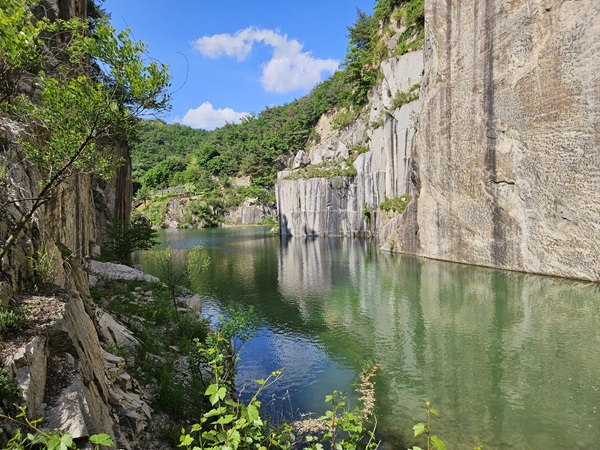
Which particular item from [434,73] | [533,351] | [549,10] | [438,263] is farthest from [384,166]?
[533,351]

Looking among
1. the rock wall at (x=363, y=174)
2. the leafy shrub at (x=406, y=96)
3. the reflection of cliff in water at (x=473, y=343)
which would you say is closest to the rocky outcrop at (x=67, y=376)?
the reflection of cliff in water at (x=473, y=343)

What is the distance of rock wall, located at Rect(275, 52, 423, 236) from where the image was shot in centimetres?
3222

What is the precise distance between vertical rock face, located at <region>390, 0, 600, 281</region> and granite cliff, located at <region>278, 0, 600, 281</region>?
48 millimetres

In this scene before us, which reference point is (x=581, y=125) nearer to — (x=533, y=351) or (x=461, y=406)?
(x=533, y=351)

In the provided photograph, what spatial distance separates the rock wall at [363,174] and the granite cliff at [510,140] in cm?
600

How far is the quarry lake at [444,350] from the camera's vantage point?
6.93 metres

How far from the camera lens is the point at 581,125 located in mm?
15516

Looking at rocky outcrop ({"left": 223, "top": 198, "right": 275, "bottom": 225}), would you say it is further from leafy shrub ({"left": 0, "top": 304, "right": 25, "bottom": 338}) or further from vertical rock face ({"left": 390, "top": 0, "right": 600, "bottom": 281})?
leafy shrub ({"left": 0, "top": 304, "right": 25, "bottom": 338})

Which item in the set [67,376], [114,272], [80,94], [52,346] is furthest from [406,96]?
[67,376]

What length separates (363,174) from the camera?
40.8 m

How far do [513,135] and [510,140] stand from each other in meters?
0.28

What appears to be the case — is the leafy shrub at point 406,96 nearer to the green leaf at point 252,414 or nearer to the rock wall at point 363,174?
the rock wall at point 363,174

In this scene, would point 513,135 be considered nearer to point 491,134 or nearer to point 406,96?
point 491,134

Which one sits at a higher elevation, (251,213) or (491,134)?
(491,134)
